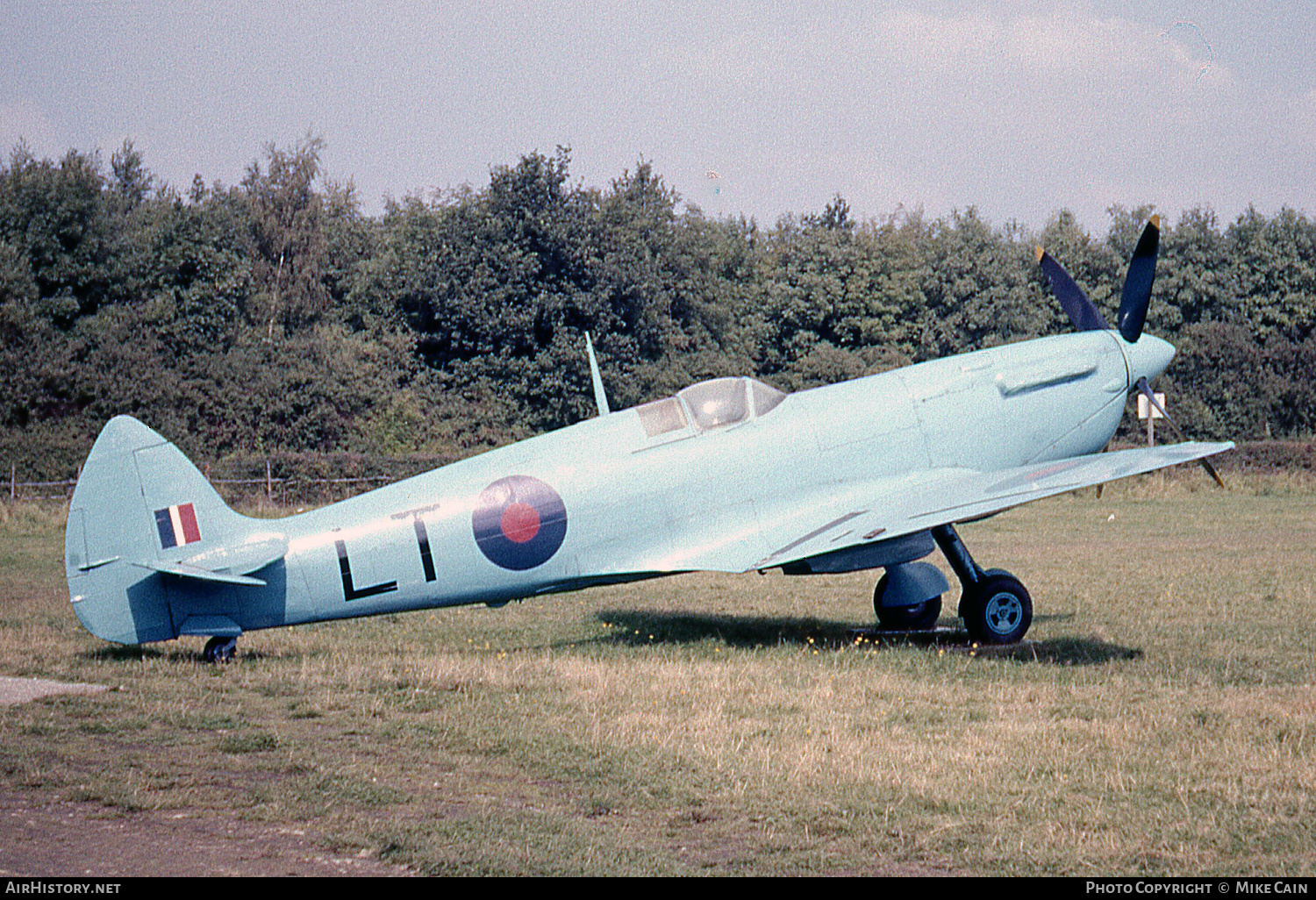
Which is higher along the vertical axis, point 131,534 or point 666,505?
point 131,534

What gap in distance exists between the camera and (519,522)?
401 inches

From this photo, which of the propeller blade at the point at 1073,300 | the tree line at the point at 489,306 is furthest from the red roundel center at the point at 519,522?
the tree line at the point at 489,306

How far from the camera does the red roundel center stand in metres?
10.2

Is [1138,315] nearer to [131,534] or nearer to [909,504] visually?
[909,504]

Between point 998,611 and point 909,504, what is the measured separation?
51.8 inches

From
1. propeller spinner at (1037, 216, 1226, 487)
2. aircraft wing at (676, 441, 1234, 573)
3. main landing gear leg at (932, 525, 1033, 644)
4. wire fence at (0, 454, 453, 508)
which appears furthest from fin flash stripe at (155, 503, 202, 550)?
wire fence at (0, 454, 453, 508)

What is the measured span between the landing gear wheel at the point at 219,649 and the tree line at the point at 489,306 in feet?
84.9

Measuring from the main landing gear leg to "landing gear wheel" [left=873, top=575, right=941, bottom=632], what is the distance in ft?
2.97

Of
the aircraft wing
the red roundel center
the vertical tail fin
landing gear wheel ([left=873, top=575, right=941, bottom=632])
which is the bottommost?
landing gear wheel ([left=873, top=575, right=941, bottom=632])

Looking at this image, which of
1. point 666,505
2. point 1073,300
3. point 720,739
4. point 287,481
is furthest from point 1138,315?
point 287,481

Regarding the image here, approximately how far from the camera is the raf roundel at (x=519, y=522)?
10.1 meters

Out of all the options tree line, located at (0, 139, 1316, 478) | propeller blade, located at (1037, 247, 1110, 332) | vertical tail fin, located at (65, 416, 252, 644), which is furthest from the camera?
tree line, located at (0, 139, 1316, 478)

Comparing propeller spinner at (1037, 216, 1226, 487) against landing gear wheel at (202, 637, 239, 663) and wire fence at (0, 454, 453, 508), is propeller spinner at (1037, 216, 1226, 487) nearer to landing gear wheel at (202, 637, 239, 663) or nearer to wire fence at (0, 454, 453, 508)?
landing gear wheel at (202, 637, 239, 663)

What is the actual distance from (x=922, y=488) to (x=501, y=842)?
6498mm
